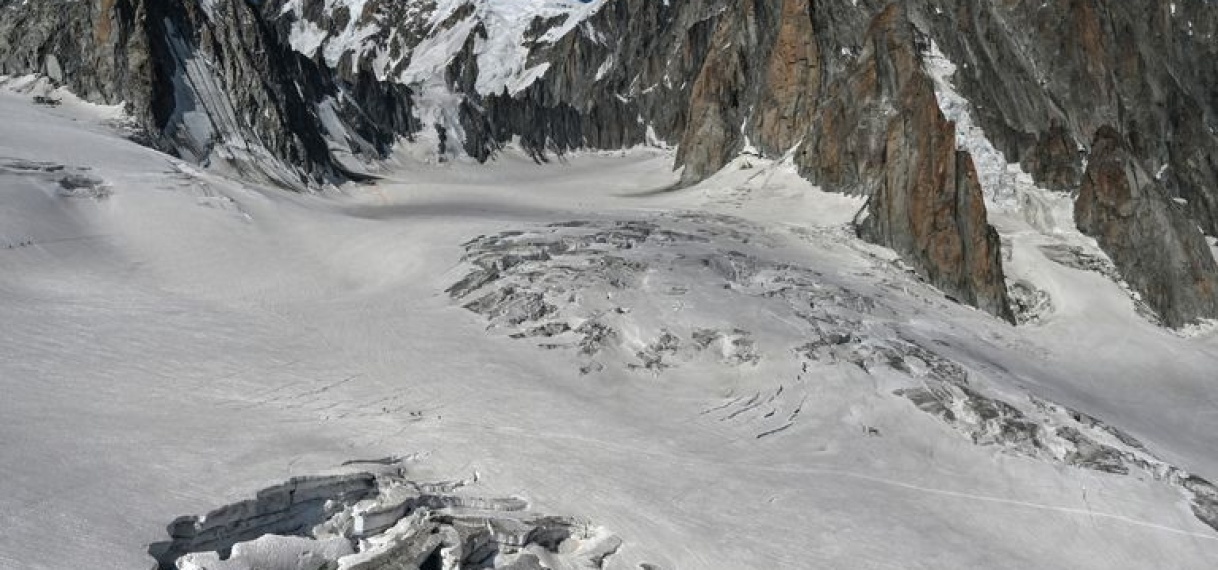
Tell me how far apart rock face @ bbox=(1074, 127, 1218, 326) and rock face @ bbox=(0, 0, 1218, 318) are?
1.53 m

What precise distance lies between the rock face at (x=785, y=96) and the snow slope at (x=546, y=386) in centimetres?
809

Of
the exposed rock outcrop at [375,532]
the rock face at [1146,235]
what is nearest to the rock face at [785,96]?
the rock face at [1146,235]

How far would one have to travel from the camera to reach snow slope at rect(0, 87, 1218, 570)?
557 inches

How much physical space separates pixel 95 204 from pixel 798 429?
22340 mm

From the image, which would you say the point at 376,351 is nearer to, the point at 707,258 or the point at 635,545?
the point at 635,545

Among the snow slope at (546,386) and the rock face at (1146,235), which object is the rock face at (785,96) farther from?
the snow slope at (546,386)

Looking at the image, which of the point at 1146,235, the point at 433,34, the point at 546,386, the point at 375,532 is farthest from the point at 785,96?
the point at 433,34

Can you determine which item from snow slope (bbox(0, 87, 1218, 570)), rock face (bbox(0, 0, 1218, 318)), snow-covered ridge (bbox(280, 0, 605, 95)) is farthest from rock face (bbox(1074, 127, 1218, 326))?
snow-covered ridge (bbox(280, 0, 605, 95))

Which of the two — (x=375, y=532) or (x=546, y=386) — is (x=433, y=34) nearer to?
(x=546, y=386)

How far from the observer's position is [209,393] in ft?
55.7

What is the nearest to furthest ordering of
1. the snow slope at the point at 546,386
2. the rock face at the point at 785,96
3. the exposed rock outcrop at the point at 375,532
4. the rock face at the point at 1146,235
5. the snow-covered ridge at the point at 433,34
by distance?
the exposed rock outcrop at the point at 375,532, the snow slope at the point at 546,386, the rock face at the point at 1146,235, the rock face at the point at 785,96, the snow-covered ridge at the point at 433,34

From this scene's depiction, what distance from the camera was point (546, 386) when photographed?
1969cm

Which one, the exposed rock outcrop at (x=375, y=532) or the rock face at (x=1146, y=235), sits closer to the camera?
the exposed rock outcrop at (x=375, y=532)

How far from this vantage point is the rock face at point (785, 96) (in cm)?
4319
